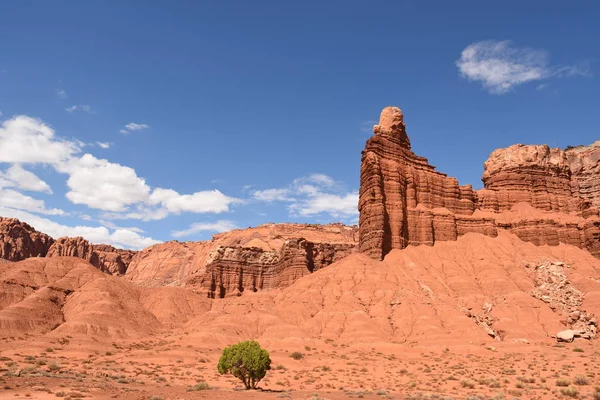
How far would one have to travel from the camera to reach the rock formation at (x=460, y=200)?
85.1 metres

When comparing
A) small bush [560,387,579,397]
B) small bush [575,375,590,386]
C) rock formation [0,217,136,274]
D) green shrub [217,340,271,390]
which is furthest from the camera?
rock formation [0,217,136,274]

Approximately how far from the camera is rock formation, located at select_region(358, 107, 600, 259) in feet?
279

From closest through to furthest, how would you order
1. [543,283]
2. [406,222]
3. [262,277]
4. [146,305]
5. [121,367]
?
[121,367] < [543,283] < [406,222] < [146,305] < [262,277]

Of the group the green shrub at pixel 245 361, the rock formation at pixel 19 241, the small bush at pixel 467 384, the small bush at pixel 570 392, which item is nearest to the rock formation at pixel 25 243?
the rock formation at pixel 19 241

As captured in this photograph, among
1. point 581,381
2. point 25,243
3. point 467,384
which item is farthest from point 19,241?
point 581,381

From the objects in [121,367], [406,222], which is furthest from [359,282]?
[121,367]

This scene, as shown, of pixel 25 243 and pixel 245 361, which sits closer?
pixel 245 361

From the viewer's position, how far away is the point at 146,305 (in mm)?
102062

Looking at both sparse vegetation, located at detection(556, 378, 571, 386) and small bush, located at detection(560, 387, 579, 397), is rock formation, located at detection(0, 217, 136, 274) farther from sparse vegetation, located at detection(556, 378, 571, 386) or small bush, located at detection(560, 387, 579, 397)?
small bush, located at detection(560, 387, 579, 397)

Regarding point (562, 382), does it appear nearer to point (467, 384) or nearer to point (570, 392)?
point (570, 392)

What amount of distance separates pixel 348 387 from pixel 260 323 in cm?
3849

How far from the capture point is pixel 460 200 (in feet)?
308

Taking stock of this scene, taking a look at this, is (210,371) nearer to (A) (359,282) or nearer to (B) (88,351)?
(B) (88,351)

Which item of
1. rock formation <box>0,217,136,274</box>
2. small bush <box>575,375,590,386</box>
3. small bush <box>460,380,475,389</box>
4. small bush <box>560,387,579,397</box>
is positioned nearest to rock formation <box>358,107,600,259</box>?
small bush <box>460,380,475,389</box>
